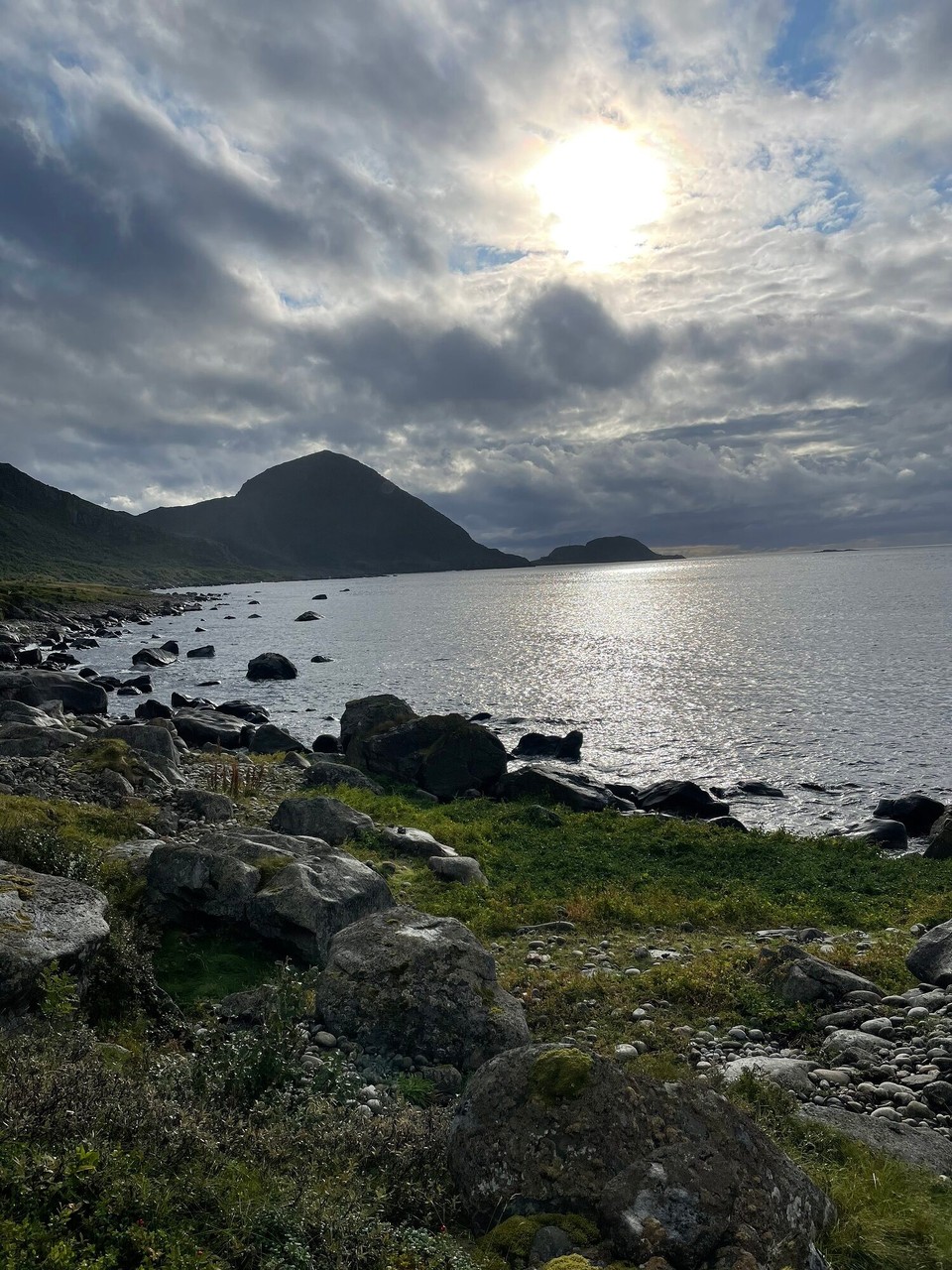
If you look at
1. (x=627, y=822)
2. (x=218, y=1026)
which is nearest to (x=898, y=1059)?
(x=218, y=1026)

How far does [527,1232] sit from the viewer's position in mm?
5668

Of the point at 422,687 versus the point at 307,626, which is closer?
the point at 422,687

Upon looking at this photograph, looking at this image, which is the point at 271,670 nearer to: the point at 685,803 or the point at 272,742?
the point at 272,742

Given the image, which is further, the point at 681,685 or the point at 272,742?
the point at 681,685

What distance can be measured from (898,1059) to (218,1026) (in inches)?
353

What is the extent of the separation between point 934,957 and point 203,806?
57.7 ft

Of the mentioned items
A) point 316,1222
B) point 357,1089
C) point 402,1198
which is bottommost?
point 357,1089

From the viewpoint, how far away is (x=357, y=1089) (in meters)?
8.62

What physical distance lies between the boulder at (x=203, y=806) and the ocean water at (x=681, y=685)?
68.5 ft

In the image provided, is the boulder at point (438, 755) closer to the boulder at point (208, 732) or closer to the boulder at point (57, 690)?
the boulder at point (208, 732)

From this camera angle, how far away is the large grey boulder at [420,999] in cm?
976

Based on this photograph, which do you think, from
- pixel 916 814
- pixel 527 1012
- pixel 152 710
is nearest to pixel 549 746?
pixel 916 814

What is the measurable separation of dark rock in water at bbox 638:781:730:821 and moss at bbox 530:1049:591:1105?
26363 millimetres

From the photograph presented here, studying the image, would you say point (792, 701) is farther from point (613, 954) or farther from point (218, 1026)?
point (218, 1026)
